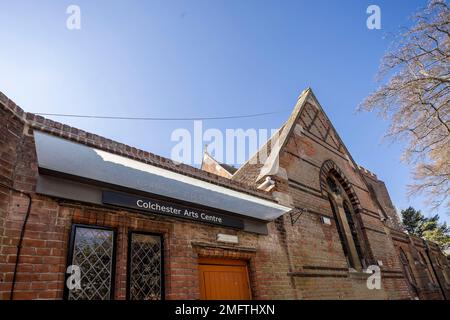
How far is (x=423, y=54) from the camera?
7.32 meters

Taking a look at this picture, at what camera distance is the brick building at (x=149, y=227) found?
10.7 feet

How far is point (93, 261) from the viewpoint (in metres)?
3.66

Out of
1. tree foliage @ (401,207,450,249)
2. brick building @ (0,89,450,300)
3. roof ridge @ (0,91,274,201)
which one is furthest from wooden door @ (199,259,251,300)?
tree foliage @ (401,207,450,249)

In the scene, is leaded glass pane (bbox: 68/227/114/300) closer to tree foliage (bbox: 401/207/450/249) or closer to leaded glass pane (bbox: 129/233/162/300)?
leaded glass pane (bbox: 129/233/162/300)

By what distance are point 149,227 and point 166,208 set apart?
41cm

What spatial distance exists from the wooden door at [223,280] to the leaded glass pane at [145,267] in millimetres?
918

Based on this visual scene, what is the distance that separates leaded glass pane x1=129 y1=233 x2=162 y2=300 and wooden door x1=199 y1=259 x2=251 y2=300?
0.92m

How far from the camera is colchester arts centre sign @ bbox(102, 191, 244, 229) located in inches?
158

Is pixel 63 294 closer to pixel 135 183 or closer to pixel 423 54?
pixel 135 183

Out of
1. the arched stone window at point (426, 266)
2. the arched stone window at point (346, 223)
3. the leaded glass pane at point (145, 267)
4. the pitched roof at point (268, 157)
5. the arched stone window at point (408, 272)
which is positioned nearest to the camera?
the leaded glass pane at point (145, 267)

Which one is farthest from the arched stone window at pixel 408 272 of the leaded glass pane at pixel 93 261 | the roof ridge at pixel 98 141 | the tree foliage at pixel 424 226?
the tree foliage at pixel 424 226

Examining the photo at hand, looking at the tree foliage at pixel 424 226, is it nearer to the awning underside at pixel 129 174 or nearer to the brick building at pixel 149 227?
the brick building at pixel 149 227

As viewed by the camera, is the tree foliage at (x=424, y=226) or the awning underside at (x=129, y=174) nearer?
the awning underside at (x=129, y=174)

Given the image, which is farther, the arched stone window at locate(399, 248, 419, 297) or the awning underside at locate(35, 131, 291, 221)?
the arched stone window at locate(399, 248, 419, 297)
